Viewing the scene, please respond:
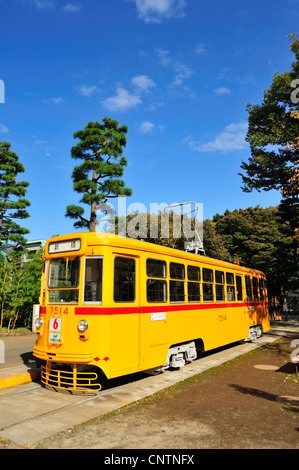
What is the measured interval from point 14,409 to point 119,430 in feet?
7.09

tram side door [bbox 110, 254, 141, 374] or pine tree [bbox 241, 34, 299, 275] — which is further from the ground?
pine tree [bbox 241, 34, 299, 275]

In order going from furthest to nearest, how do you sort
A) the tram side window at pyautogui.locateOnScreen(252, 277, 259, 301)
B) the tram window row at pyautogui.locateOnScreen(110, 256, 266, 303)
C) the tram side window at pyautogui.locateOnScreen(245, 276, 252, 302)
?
the tram side window at pyautogui.locateOnScreen(252, 277, 259, 301) < the tram side window at pyautogui.locateOnScreen(245, 276, 252, 302) < the tram window row at pyautogui.locateOnScreen(110, 256, 266, 303)

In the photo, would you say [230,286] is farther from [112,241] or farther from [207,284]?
[112,241]

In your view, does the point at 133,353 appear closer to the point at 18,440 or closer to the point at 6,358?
the point at 18,440

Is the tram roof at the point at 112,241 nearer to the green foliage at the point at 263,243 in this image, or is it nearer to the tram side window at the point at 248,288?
the tram side window at the point at 248,288

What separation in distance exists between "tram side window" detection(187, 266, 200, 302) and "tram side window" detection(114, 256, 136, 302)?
2.43m

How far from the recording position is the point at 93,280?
633 cm

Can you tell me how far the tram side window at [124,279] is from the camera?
6.45 meters

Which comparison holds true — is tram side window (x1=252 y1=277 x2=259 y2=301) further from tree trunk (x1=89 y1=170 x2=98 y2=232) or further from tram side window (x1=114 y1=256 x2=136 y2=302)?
tree trunk (x1=89 y1=170 x2=98 y2=232)

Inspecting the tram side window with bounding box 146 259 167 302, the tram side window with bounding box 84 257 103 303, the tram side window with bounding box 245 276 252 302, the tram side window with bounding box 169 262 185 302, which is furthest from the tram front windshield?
the tram side window with bounding box 245 276 252 302

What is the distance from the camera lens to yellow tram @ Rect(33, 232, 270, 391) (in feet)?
19.9

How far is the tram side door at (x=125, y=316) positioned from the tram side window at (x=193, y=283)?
2.33 m

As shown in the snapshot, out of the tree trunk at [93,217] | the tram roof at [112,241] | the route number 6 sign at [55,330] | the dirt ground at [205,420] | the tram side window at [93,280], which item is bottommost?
the dirt ground at [205,420]

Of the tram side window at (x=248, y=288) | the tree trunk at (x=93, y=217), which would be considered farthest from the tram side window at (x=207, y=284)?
the tree trunk at (x=93, y=217)
